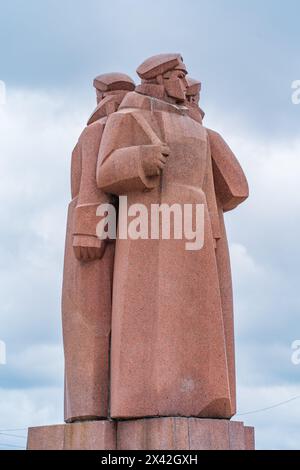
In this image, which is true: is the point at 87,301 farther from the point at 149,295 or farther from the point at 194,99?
the point at 194,99

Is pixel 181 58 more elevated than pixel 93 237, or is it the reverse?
pixel 181 58

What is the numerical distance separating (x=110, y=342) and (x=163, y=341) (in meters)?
0.76

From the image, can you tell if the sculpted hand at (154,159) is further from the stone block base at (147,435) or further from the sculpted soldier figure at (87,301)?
the stone block base at (147,435)

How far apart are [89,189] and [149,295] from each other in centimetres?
148

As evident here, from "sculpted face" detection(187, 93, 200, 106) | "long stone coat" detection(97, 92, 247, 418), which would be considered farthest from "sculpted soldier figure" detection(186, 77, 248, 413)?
"long stone coat" detection(97, 92, 247, 418)

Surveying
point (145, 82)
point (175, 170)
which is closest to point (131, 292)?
point (175, 170)

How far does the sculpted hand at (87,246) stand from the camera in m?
10.2

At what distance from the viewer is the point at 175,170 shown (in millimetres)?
10078

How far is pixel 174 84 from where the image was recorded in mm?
10633

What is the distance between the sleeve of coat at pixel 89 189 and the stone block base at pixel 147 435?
6.97 ft

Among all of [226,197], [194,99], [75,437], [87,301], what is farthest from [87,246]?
[194,99]

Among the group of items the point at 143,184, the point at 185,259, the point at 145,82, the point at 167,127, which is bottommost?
the point at 185,259

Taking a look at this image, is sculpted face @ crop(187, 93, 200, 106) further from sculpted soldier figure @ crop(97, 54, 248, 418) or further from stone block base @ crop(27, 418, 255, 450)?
stone block base @ crop(27, 418, 255, 450)

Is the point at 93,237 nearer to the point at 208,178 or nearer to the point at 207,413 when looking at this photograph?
the point at 208,178
